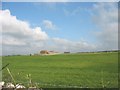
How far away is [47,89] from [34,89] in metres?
5.31

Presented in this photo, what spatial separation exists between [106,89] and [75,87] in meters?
1.40

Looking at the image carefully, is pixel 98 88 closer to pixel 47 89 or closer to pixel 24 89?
pixel 47 89

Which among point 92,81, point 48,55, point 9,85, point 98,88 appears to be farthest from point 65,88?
point 48,55

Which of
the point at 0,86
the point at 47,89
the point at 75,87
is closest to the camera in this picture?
the point at 0,86

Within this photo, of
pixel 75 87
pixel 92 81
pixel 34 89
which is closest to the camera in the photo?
pixel 34 89

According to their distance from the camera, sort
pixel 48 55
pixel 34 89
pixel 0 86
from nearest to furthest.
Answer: pixel 34 89 < pixel 0 86 < pixel 48 55

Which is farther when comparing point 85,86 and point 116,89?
point 85,86

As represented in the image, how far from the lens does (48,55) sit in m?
45.1

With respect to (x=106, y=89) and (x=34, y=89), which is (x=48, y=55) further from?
(x=34, y=89)

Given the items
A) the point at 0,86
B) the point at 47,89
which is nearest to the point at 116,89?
the point at 47,89

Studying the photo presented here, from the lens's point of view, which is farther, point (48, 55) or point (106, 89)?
point (48, 55)

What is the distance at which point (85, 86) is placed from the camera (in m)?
16.1

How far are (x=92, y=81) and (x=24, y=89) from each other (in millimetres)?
9255

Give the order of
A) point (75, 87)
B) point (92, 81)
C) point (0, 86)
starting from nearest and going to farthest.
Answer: point (0, 86), point (75, 87), point (92, 81)
